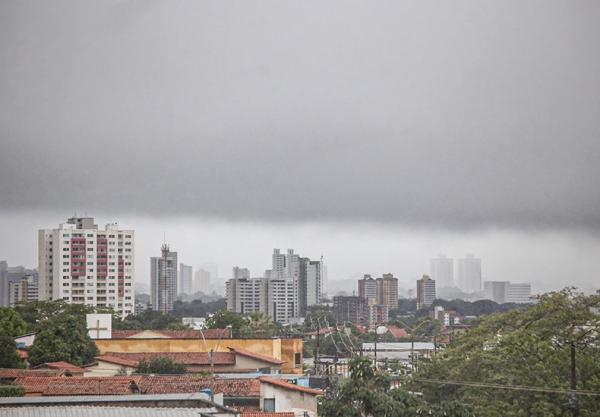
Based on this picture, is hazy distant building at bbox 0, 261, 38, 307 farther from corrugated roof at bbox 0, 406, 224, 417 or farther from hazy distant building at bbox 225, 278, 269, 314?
corrugated roof at bbox 0, 406, 224, 417

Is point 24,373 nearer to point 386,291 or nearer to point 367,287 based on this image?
point 386,291

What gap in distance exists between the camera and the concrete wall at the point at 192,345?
102ft

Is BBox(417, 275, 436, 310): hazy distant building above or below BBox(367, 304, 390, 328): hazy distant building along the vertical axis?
above

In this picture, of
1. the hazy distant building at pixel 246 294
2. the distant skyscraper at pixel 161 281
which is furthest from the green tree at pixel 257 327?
the distant skyscraper at pixel 161 281

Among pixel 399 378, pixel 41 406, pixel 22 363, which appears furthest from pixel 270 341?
pixel 41 406

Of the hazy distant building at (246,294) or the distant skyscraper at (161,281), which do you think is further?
the distant skyscraper at (161,281)

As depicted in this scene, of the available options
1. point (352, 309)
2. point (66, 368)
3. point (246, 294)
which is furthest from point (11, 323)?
point (246, 294)

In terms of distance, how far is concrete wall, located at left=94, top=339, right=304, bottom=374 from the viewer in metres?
31.2

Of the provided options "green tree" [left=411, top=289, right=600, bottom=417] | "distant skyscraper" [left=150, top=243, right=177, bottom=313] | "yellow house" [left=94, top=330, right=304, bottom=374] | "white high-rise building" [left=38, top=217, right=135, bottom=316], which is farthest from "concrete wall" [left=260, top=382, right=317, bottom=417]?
"distant skyscraper" [left=150, top=243, right=177, bottom=313]

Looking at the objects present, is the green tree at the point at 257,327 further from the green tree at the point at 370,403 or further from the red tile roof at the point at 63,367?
the green tree at the point at 370,403

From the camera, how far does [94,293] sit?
9581cm

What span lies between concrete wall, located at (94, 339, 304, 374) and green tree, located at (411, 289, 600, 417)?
22.6 feet

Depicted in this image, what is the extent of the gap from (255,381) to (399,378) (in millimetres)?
3315

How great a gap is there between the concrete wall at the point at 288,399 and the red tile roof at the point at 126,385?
0.66 meters
